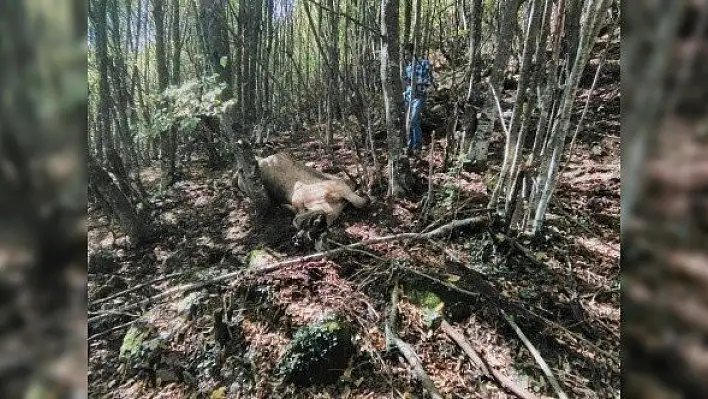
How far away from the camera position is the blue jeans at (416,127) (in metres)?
2.33

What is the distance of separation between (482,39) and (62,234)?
242 cm

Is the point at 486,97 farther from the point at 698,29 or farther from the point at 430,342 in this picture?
the point at 698,29

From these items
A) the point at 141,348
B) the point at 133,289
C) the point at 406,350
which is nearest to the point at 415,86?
the point at 406,350

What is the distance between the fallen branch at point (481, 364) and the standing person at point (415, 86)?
2.96ft

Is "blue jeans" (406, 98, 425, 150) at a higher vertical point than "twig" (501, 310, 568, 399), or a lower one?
higher

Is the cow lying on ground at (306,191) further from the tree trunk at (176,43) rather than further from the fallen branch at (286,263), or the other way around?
the tree trunk at (176,43)

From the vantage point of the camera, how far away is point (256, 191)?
2.18m

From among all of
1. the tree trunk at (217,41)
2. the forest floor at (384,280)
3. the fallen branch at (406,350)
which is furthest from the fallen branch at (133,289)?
the fallen branch at (406,350)

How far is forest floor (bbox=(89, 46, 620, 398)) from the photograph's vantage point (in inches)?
70.9

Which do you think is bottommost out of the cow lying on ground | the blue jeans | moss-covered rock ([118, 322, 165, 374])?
moss-covered rock ([118, 322, 165, 374])

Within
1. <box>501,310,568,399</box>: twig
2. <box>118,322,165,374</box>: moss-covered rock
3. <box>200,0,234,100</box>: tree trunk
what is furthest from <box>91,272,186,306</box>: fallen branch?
<box>501,310,568,399</box>: twig

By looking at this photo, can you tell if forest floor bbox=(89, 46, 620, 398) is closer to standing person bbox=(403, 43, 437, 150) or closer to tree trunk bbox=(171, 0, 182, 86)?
standing person bbox=(403, 43, 437, 150)

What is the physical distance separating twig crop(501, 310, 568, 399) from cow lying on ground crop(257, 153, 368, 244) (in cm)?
82

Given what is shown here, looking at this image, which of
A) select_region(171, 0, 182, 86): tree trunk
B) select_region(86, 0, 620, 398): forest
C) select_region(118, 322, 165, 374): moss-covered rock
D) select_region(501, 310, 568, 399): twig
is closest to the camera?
select_region(501, 310, 568, 399): twig
